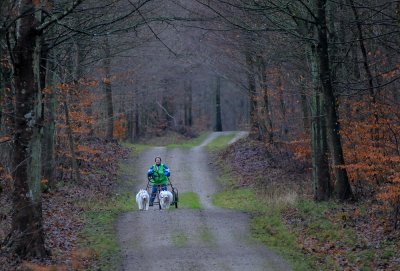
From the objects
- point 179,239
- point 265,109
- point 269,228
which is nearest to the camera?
point 179,239

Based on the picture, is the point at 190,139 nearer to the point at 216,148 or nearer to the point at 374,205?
the point at 216,148

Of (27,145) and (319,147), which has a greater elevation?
(27,145)

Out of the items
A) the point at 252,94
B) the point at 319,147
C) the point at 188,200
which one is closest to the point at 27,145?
the point at 319,147

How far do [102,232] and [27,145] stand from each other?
15.9ft

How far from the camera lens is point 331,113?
17.8 m


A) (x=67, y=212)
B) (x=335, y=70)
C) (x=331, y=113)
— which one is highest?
(x=335, y=70)

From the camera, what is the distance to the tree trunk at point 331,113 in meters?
17.4

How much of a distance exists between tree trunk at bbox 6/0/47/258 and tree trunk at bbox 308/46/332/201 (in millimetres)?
9791

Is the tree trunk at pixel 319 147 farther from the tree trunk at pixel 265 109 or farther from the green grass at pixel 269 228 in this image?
the tree trunk at pixel 265 109

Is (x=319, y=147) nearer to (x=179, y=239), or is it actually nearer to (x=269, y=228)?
(x=269, y=228)

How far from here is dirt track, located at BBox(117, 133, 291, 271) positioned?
39.8 feet

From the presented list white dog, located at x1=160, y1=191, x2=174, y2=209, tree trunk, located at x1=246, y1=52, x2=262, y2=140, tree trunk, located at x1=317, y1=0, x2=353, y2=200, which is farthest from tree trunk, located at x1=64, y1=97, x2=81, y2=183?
tree trunk, located at x1=317, y1=0, x2=353, y2=200

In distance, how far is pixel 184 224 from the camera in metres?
16.3

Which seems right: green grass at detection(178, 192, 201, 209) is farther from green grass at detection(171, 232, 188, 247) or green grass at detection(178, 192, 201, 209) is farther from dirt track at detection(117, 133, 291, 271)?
green grass at detection(171, 232, 188, 247)
